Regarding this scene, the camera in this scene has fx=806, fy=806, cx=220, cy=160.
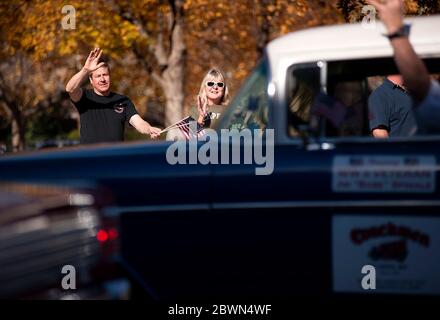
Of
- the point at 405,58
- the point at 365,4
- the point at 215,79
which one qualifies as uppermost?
the point at 365,4

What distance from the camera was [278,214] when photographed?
12.5ft

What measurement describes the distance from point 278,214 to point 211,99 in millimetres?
2538

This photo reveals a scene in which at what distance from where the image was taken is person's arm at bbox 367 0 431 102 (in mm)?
3863

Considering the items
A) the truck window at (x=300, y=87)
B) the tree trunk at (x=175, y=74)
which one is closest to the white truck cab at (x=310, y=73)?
the truck window at (x=300, y=87)

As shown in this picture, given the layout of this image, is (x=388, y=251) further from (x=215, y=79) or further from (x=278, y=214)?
(x=215, y=79)

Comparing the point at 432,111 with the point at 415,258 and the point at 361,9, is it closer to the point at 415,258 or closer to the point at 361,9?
the point at 415,258

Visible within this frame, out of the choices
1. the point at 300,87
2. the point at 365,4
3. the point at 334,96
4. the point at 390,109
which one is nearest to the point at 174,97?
the point at 365,4

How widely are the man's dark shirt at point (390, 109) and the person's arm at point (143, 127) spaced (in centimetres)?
172

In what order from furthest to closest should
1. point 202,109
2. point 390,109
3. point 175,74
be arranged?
point 175,74, point 202,109, point 390,109

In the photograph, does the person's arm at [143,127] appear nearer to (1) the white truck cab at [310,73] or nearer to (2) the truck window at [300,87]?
(1) the white truck cab at [310,73]

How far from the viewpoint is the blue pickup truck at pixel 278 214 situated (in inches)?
148

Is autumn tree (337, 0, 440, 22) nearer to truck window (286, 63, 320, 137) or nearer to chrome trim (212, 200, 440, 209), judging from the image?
truck window (286, 63, 320, 137)

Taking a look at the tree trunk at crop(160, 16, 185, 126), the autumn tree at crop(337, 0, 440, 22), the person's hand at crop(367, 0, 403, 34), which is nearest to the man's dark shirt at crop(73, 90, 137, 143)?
the autumn tree at crop(337, 0, 440, 22)

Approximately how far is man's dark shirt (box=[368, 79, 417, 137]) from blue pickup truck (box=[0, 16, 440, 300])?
1.05 meters
